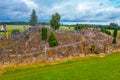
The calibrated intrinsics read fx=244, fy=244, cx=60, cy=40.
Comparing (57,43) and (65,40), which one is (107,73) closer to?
(57,43)

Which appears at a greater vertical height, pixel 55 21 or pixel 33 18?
pixel 55 21

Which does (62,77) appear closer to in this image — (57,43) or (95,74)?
(95,74)

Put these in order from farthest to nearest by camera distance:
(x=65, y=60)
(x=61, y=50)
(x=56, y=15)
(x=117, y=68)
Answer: (x=56, y=15) → (x=61, y=50) → (x=65, y=60) → (x=117, y=68)

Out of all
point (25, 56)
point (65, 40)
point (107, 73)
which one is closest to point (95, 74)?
point (107, 73)

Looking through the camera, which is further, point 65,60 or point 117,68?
point 65,60

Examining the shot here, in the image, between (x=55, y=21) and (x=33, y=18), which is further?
(x=33, y=18)

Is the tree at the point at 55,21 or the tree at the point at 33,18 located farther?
the tree at the point at 33,18

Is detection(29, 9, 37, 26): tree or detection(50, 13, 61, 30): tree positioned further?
detection(29, 9, 37, 26): tree

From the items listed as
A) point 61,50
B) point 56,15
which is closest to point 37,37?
point 61,50

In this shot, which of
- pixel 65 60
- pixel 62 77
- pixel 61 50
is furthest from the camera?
pixel 61 50
